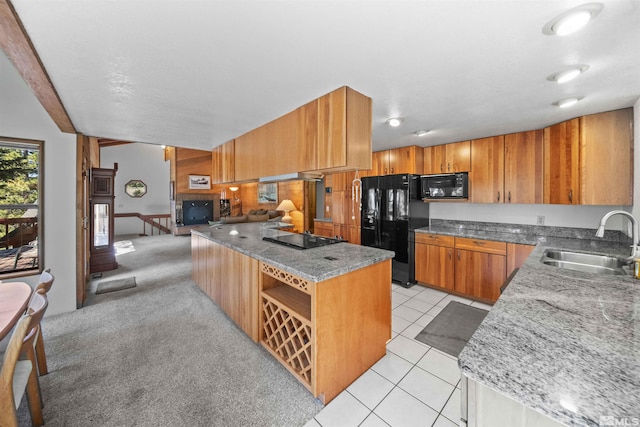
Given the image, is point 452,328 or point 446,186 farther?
point 446,186

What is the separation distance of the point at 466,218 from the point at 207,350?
156 inches

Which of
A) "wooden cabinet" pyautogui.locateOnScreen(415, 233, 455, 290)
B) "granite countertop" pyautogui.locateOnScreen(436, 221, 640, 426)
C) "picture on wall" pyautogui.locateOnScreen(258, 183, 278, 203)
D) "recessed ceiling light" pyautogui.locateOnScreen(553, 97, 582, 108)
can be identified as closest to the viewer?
"granite countertop" pyautogui.locateOnScreen(436, 221, 640, 426)

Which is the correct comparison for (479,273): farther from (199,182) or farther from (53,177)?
(199,182)

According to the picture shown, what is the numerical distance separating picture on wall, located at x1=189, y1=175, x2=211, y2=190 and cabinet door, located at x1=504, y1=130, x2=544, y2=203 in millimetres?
8907

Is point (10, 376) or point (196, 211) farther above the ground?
point (196, 211)

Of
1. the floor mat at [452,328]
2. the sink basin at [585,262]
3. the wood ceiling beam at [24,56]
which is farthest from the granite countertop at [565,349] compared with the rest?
the wood ceiling beam at [24,56]

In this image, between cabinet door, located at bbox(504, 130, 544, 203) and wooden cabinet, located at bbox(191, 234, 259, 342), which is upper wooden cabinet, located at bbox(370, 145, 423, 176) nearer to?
cabinet door, located at bbox(504, 130, 544, 203)

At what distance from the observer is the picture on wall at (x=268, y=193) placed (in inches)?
351

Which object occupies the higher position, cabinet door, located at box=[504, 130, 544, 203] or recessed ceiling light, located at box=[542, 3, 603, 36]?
recessed ceiling light, located at box=[542, 3, 603, 36]

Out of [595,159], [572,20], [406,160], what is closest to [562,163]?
[595,159]

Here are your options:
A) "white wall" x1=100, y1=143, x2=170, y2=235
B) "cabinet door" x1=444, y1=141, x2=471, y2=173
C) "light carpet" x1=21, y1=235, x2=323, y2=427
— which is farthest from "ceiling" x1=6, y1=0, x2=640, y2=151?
"white wall" x1=100, y1=143, x2=170, y2=235

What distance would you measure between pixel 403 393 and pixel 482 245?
226cm

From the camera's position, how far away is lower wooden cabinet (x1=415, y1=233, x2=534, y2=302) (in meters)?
2.98

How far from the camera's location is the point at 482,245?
3164 millimetres
